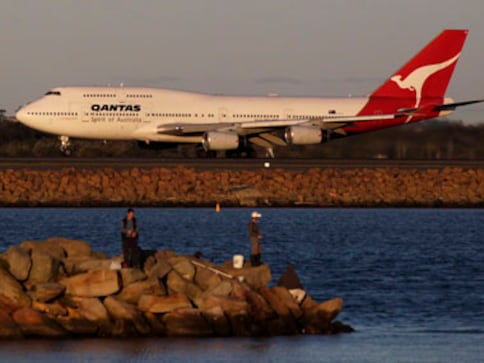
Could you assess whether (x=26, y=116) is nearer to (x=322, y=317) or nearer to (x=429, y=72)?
(x=429, y=72)

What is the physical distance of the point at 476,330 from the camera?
2880 cm

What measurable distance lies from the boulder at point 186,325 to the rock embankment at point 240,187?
111ft

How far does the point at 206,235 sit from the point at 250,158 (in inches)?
1064

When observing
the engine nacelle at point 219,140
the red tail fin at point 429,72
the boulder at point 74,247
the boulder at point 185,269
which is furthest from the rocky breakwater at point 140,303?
the red tail fin at point 429,72

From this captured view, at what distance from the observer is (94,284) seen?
89.7 feet

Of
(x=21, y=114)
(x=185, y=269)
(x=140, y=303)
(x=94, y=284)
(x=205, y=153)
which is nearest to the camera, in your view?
(x=140, y=303)

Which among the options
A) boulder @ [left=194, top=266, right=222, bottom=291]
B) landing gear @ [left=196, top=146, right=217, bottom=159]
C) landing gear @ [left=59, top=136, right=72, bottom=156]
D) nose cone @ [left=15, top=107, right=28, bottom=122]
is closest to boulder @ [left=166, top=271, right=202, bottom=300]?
boulder @ [left=194, top=266, right=222, bottom=291]

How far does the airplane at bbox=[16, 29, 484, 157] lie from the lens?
73125 mm

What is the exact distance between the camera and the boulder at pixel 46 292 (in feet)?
88.8

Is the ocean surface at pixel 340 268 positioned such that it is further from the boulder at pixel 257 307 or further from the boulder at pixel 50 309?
the boulder at pixel 50 309

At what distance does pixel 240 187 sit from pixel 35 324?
35.9 m

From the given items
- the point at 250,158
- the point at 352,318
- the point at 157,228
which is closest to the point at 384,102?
the point at 250,158

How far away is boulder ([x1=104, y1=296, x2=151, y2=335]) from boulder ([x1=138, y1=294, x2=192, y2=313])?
10.4 inches

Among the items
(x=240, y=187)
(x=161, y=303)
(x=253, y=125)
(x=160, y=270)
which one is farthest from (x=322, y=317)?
(x=253, y=125)
